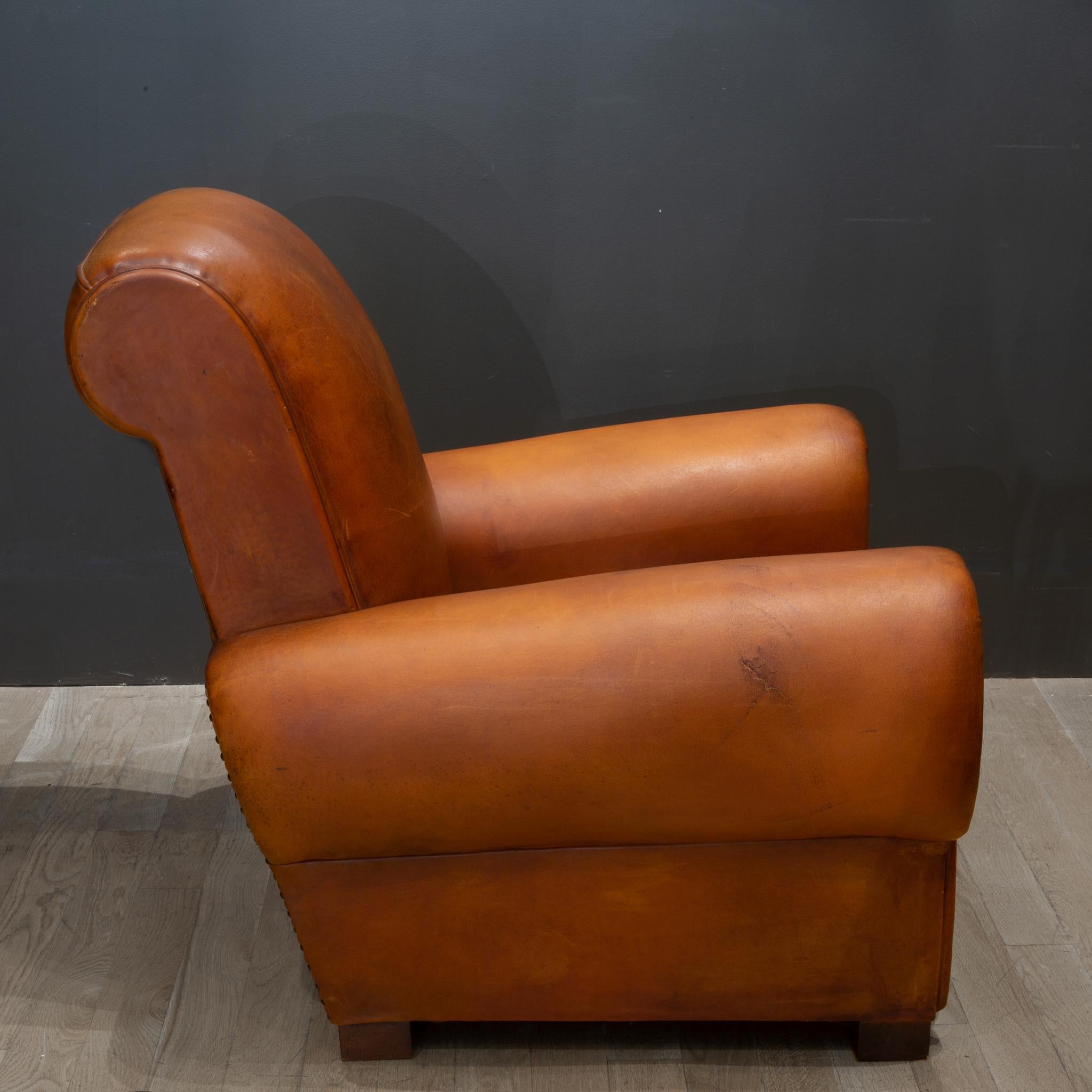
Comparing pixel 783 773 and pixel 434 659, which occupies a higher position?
pixel 434 659

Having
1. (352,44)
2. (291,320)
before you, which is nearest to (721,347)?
(352,44)

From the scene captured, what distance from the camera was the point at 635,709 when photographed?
107 centimetres

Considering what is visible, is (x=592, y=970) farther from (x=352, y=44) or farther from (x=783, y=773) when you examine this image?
(x=352, y=44)

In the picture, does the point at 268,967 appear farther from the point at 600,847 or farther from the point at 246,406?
the point at 246,406

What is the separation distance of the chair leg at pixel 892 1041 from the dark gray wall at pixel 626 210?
36.1 inches

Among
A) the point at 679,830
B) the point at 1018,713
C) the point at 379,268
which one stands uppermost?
the point at 379,268

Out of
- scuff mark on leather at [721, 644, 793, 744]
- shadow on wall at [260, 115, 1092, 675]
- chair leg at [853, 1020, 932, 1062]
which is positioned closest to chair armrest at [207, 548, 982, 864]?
scuff mark on leather at [721, 644, 793, 744]

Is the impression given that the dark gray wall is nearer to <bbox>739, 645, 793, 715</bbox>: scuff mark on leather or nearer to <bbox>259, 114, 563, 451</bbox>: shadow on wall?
<bbox>259, 114, 563, 451</bbox>: shadow on wall

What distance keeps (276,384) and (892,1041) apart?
98 cm

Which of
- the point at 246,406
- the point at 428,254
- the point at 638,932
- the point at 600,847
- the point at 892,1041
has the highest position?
the point at 246,406

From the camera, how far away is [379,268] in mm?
1854

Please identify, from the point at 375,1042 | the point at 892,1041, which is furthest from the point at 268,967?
the point at 892,1041

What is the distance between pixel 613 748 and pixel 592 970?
1.05 feet

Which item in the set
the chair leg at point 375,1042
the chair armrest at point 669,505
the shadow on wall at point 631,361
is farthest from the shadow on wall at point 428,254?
the chair leg at point 375,1042
